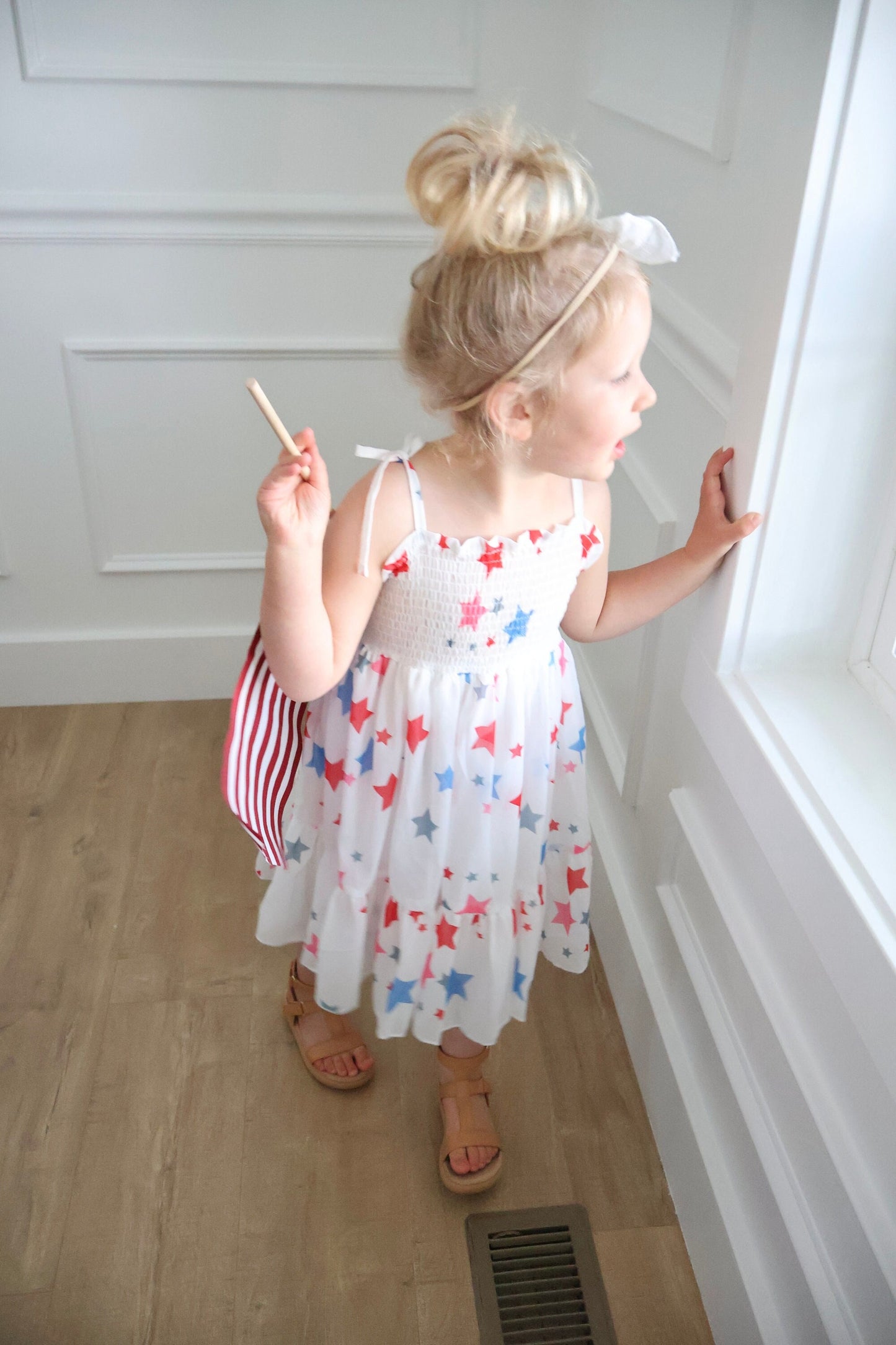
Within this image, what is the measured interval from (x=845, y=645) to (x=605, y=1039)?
2.38 ft

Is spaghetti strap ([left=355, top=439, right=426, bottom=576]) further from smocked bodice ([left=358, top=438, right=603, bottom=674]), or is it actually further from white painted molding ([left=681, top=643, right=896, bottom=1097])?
white painted molding ([left=681, top=643, right=896, bottom=1097])

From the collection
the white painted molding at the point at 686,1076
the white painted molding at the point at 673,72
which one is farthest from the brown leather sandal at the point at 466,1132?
the white painted molding at the point at 673,72

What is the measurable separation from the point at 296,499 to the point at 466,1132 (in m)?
0.84

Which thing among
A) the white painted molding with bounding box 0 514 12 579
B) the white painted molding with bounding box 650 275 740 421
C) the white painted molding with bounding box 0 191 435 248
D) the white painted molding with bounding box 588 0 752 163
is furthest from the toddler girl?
the white painted molding with bounding box 0 514 12 579

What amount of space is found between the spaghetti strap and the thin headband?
0.47 ft

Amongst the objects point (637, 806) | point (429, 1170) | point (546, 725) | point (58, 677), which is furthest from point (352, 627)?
point (58, 677)

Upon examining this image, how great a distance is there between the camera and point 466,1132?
1271 mm

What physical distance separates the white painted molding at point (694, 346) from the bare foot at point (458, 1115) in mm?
844

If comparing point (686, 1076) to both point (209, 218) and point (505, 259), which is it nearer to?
point (505, 259)

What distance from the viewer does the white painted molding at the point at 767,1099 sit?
81 centimetres

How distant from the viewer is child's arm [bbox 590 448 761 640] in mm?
955

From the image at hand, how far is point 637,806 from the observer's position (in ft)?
4.66

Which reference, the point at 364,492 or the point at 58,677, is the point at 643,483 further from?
the point at 58,677

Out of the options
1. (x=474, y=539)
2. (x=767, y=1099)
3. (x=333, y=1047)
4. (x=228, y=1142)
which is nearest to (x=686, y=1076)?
(x=767, y=1099)
